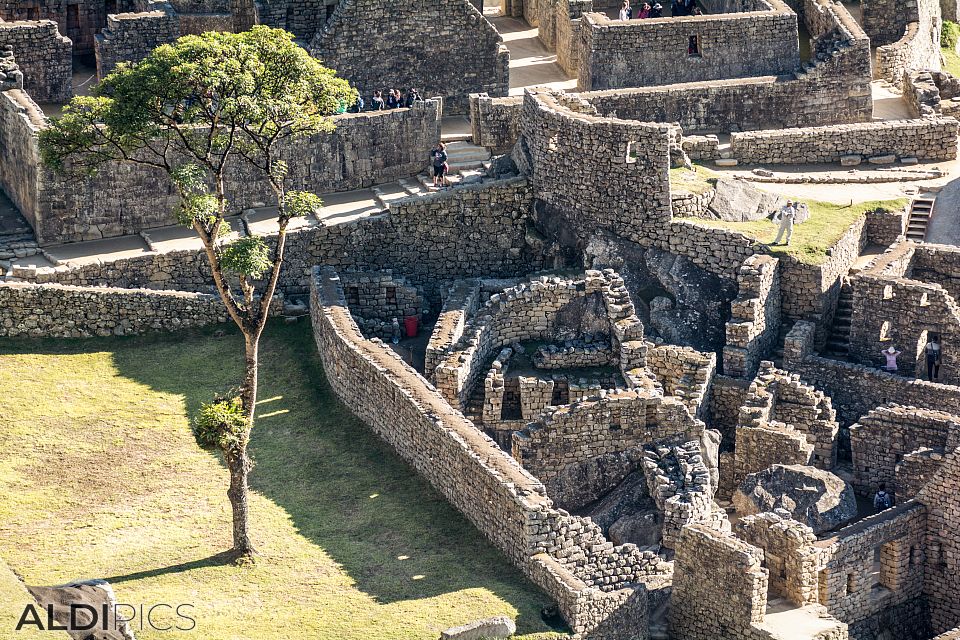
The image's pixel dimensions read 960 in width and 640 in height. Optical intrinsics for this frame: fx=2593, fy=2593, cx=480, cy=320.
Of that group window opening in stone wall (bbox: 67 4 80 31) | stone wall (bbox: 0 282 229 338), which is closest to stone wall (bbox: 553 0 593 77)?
window opening in stone wall (bbox: 67 4 80 31)

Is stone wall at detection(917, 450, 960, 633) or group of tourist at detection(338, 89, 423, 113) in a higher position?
group of tourist at detection(338, 89, 423, 113)

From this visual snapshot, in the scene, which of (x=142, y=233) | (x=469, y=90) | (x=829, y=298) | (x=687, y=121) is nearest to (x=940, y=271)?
(x=829, y=298)

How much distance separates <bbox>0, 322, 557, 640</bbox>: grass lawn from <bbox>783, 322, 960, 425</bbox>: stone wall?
12.2 m

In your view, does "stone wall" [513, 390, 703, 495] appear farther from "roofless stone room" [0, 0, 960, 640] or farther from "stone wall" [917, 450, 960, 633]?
"stone wall" [917, 450, 960, 633]

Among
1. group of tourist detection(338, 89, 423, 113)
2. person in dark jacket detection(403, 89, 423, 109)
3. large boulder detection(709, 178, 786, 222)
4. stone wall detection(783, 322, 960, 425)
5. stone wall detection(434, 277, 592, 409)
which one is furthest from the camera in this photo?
person in dark jacket detection(403, 89, 423, 109)

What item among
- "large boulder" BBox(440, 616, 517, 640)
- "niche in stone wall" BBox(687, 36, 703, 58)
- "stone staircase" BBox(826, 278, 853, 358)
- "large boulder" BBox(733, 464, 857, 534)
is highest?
"niche in stone wall" BBox(687, 36, 703, 58)

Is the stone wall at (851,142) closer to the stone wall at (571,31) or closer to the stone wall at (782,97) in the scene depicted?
the stone wall at (782,97)

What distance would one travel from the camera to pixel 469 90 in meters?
75.0

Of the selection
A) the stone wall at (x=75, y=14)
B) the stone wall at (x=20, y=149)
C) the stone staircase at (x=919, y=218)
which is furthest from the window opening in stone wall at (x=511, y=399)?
the stone wall at (x=75, y=14)

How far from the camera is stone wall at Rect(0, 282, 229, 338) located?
210ft

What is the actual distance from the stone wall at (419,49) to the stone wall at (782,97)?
4.65 m

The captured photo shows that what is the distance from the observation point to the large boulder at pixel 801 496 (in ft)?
202

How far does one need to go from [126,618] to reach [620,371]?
60.3 ft

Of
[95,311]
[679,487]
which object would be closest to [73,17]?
[95,311]
